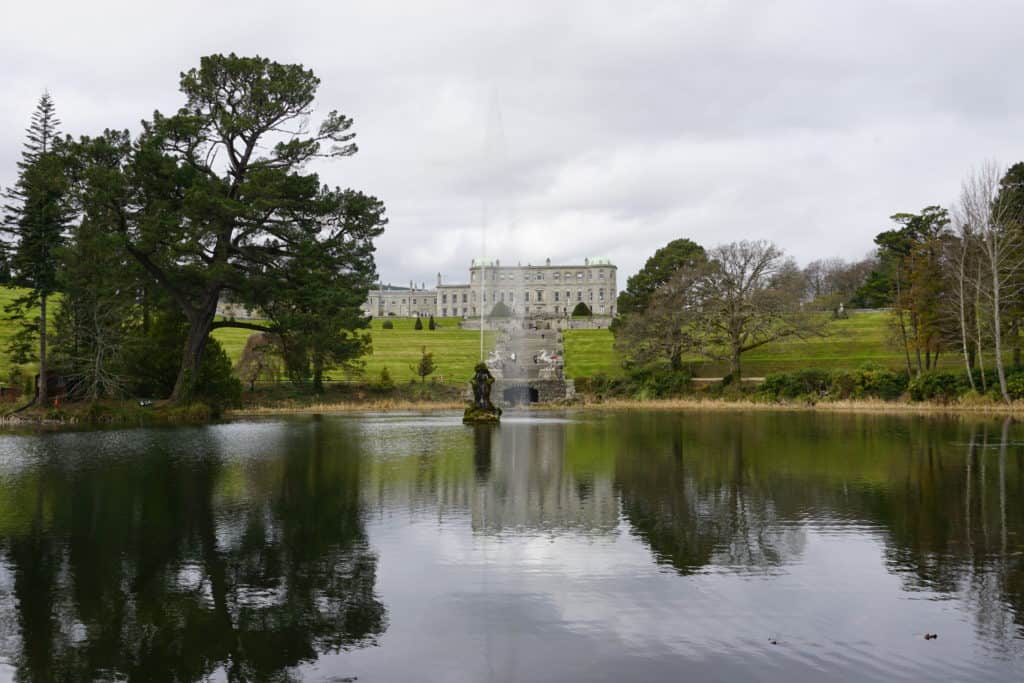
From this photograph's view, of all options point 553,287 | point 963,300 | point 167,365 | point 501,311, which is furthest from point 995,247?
point 553,287

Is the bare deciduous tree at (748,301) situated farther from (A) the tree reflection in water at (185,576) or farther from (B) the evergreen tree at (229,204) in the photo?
(A) the tree reflection in water at (185,576)

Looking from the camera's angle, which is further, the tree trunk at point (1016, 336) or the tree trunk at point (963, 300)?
the tree trunk at point (1016, 336)

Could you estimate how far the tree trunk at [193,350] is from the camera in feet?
126

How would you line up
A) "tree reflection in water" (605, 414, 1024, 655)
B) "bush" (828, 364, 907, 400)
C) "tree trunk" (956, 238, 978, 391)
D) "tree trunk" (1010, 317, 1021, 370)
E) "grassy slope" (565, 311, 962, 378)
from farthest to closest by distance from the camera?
"grassy slope" (565, 311, 962, 378)
"bush" (828, 364, 907, 400)
"tree trunk" (1010, 317, 1021, 370)
"tree trunk" (956, 238, 978, 391)
"tree reflection in water" (605, 414, 1024, 655)

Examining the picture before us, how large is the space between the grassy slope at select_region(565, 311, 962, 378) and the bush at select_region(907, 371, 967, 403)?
7.19 metres

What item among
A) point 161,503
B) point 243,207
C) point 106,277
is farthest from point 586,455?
point 106,277

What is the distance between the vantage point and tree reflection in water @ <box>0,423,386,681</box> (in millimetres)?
7027

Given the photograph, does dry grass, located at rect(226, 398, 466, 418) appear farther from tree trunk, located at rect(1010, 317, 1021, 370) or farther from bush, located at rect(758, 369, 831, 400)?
tree trunk, located at rect(1010, 317, 1021, 370)

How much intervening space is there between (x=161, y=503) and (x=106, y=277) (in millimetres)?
24894

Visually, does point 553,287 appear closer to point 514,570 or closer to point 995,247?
point 995,247

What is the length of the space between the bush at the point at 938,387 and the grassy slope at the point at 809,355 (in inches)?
283

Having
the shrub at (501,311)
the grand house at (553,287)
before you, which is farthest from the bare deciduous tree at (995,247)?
the grand house at (553,287)

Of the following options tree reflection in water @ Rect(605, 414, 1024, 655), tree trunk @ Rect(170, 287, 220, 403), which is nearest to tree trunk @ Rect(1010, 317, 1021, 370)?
tree reflection in water @ Rect(605, 414, 1024, 655)

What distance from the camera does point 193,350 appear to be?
3894cm
